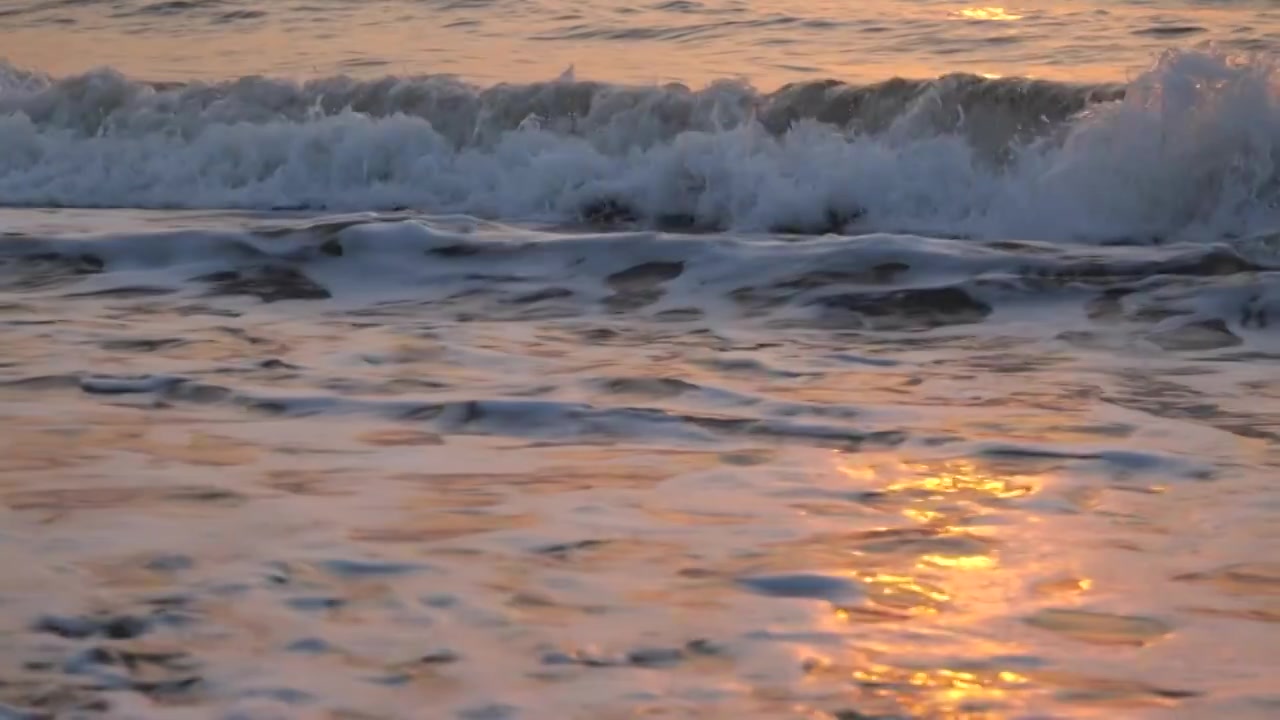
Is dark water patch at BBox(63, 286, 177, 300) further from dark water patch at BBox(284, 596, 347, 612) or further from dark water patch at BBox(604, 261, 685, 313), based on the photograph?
→ dark water patch at BBox(284, 596, 347, 612)

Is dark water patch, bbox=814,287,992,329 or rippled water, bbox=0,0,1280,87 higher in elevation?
rippled water, bbox=0,0,1280,87

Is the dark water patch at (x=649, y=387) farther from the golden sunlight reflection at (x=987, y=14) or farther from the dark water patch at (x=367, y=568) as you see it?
the golden sunlight reflection at (x=987, y=14)

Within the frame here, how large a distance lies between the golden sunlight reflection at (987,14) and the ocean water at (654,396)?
1.77 m

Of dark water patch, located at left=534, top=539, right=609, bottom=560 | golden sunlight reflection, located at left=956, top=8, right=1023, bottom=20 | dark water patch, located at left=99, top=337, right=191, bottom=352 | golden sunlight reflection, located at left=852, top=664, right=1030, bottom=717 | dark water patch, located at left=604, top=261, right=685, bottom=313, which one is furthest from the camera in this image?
golden sunlight reflection, located at left=956, top=8, right=1023, bottom=20

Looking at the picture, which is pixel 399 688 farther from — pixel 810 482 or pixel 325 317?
pixel 325 317

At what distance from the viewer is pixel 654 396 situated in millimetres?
5344

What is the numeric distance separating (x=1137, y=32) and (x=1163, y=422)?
869 cm

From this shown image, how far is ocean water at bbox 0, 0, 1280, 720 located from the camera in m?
3.29

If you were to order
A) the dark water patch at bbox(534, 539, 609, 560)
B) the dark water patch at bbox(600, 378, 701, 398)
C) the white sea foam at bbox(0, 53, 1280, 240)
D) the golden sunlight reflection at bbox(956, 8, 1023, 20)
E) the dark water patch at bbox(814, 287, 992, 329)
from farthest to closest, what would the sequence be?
the golden sunlight reflection at bbox(956, 8, 1023, 20)
the white sea foam at bbox(0, 53, 1280, 240)
the dark water patch at bbox(814, 287, 992, 329)
the dark water patch at bbox(600, 378, 701, 398)
the dark water patch at bbox(534, 539, 609, 560)

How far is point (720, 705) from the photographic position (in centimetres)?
308

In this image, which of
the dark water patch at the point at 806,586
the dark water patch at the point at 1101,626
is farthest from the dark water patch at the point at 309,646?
the dark water patch at the point at 1101,626

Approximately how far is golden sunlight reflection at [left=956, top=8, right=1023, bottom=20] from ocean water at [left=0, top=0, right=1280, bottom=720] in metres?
1.77

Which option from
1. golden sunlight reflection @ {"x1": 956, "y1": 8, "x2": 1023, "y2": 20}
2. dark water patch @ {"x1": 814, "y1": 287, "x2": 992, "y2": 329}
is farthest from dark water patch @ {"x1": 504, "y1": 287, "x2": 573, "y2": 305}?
golden sunlight reflection @ {"x1": 956, "y1": 8, "x2": 1023, "y2": 20}

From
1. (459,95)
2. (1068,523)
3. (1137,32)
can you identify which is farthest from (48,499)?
(1137,32)
